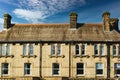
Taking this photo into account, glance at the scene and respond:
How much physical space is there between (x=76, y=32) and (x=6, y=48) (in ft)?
37.0

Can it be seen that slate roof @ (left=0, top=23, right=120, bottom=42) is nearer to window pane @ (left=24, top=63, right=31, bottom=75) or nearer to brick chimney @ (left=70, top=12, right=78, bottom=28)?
brick chimney @ (left=70, top=12, right=78, bottom=28)

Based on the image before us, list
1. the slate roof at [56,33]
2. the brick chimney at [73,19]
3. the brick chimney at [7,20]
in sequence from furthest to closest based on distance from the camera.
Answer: the brick chimney at [7,20]
the brick chimney at [73,19]
the slate roof at [56,33]

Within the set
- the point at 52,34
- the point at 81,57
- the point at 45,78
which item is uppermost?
the point at 52,34

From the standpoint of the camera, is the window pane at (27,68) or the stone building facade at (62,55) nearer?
the stone building facade at (62,55)

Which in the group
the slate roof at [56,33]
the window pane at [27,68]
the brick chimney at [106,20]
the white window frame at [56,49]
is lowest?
the window pane at [27,68]

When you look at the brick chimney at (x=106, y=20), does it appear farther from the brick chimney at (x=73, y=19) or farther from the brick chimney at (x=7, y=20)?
the brick chimney at (x=7, y=20)

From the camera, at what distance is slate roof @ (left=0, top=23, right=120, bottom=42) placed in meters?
47.2

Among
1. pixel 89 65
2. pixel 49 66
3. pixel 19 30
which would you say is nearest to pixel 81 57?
pixel 89 65

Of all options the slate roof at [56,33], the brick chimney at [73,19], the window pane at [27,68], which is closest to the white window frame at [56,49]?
the slate roof at [56,33]

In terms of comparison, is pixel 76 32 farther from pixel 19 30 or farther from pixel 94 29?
pixel 19 30

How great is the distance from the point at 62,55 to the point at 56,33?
419 centimetres

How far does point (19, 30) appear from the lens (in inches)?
1956

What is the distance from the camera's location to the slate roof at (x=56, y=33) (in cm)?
4716

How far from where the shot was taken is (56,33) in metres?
48.7
